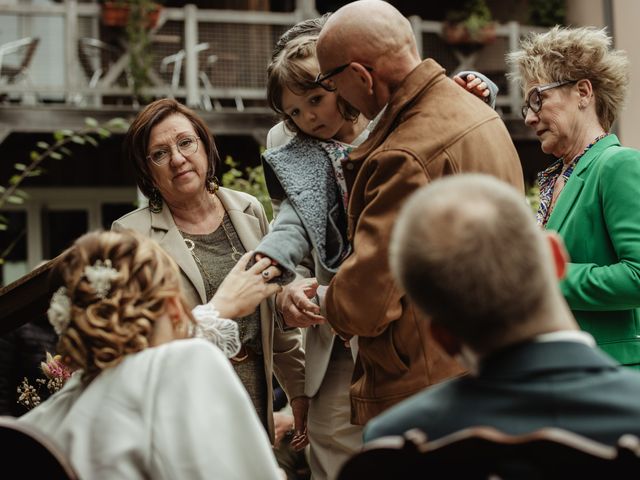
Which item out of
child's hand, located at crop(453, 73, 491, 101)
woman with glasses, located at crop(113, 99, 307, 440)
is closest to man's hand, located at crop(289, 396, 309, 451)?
woman with glasses, located at crop(113, 99, 307, 440)

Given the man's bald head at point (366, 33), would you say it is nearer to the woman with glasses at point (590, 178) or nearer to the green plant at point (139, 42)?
the woman with glasses at point (590, 178)

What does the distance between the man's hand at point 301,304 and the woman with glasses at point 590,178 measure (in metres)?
0.76

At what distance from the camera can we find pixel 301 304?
9.67 ft

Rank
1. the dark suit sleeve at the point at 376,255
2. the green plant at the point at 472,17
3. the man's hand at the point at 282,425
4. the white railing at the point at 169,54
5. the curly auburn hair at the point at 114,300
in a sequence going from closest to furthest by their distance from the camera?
the curly auburn hair at the point at 114,300
the dark suit sleeve at the point at 376,255
the man's hand at the point at 282,425
the white railing at the point at 169,54
the green plant at the point at 472,17

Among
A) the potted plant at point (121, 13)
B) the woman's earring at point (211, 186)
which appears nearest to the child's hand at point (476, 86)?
the woman's earring at point (211, 186)

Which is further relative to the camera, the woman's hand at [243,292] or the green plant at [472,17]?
the green plant at [472,17]

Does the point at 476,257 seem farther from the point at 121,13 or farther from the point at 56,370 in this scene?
the point at 121,13

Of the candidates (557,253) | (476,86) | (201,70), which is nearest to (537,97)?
(476,86)

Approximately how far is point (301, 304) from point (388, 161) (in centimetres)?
64

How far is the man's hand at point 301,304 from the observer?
9.62ft

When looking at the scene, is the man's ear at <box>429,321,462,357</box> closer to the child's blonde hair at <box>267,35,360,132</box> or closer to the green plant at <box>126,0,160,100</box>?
the child's blonde hair at <box>267,35,360,132</box>

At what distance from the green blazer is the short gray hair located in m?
1.53

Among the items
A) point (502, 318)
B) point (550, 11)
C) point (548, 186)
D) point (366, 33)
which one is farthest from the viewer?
point (550, 11)

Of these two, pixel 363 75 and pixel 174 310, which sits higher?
pixel 363 75
